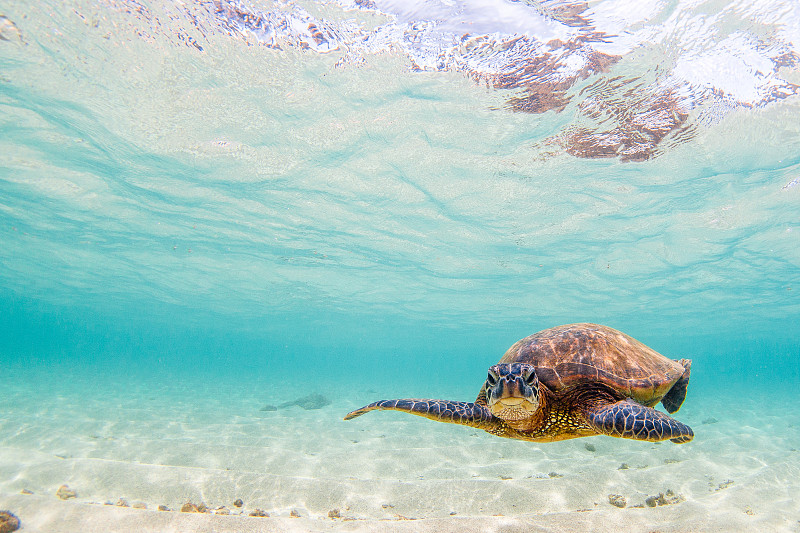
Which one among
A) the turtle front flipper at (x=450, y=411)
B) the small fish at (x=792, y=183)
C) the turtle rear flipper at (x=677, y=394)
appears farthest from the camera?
the small fish at (x=792, y=183)

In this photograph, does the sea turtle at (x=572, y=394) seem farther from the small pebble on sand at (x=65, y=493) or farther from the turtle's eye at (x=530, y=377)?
the small pebble on sand at (x=65, y=493)

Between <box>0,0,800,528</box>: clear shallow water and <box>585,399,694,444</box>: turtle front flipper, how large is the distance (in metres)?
8.83

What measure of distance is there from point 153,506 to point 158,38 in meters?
11.0

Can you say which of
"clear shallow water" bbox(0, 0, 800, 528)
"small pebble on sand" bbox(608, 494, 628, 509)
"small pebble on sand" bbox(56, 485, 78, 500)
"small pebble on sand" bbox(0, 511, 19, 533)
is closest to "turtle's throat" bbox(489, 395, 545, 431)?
"small pebble on sand" bbox(608, 494, 628, 509)

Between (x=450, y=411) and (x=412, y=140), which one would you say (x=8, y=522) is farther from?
(x=412, y=140)

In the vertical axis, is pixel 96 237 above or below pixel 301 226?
below

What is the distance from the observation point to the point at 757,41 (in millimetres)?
8531

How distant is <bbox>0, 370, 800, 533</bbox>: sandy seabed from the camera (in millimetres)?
4348

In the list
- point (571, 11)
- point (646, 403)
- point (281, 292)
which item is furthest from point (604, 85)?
point (281, 292)

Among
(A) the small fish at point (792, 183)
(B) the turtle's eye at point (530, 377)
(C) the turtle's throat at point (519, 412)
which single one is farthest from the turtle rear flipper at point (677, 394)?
(A) the small fish at point (792, 183)

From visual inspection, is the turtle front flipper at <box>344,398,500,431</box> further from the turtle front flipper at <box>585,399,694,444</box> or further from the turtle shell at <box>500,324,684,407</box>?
the turtle front flipper at <box>585,399,694,444</box>

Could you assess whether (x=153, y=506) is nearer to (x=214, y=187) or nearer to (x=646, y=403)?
Result: (x=646, y=403)

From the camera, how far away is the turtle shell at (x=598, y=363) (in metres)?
4.36

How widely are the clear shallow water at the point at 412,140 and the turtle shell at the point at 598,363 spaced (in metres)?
7.75
